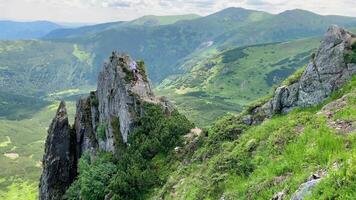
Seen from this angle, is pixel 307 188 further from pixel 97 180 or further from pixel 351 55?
→ pixel 97 180

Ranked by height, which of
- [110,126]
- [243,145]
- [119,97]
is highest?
[243,145]

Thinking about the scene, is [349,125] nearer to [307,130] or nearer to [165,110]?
[307,130]

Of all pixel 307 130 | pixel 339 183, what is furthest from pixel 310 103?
pixel 339 183

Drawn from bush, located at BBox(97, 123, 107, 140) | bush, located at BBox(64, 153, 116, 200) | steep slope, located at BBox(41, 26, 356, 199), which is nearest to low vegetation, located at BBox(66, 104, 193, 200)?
bush, located at BBox(64, 153, 116, 200)

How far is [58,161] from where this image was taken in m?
79.5

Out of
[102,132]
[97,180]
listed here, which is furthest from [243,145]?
[102,132]

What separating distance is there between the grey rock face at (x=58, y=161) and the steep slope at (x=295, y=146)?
36919 mm

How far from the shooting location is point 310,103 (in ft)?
115

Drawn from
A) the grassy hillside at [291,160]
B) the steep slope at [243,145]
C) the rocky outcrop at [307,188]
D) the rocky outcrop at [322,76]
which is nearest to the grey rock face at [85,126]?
the steep slope at [243,145]

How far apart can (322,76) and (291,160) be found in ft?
50.5

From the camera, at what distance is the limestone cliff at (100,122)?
69.6 meters

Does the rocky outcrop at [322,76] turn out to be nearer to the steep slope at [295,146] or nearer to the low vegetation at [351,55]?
the steep slope at [295,146]

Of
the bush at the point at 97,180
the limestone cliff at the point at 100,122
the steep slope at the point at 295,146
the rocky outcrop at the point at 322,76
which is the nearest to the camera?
the steep slope at the point at 295,146

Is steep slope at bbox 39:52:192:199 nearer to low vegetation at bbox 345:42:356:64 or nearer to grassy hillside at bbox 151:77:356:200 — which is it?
grassy hillside at bbox 151:77:356:200
